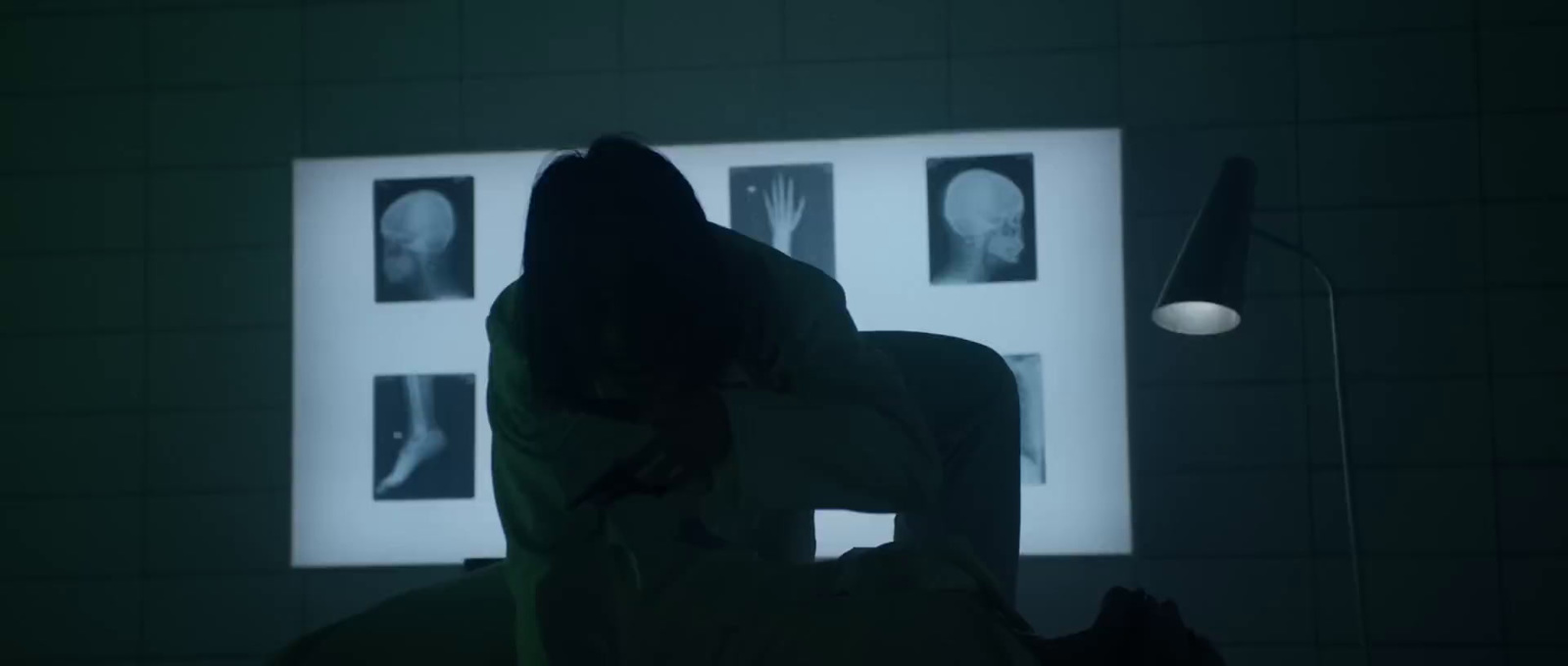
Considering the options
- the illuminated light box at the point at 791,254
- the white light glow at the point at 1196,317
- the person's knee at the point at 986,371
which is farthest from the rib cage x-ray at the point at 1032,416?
the person's knee at the point at 986,371

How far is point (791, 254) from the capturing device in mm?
3379

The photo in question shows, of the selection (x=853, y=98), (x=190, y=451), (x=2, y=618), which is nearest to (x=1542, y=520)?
(x=853, y=98)

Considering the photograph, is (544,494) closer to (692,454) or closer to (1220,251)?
(692,454)

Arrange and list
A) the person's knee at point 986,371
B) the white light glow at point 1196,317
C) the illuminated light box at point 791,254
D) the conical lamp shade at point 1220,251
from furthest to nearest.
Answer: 1. the illuminated light box at point 791,254
2. the white light glow at point 1196,317
3. the conical lamp shade at point 1220,251
4. the person's knee at point 986,371

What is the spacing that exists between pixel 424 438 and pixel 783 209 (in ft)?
3.79

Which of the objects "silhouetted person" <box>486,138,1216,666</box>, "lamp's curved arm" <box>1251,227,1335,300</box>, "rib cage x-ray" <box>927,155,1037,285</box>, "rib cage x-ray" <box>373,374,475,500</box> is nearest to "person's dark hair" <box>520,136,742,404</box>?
"silhouetted person" <box>486,138,1216,666</box>

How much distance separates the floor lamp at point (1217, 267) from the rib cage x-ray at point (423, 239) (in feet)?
6.04

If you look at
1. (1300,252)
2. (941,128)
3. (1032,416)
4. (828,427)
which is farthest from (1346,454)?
(828,427)

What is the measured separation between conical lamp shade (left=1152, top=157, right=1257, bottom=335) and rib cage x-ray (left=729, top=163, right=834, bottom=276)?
0.96 m

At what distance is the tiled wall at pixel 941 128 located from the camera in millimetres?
3162

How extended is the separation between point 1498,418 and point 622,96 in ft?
7.94

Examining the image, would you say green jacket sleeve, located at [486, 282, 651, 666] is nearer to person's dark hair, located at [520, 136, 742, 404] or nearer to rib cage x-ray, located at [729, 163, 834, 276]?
person's dark hair, located at [520, 136, 742, 404]

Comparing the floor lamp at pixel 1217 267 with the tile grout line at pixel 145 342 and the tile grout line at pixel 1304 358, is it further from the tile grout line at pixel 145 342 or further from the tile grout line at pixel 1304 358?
the tile grout line at pixel 145 342

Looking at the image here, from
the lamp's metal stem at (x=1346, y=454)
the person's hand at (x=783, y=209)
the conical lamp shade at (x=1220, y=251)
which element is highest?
the person's hand at (x=783, y=209)
